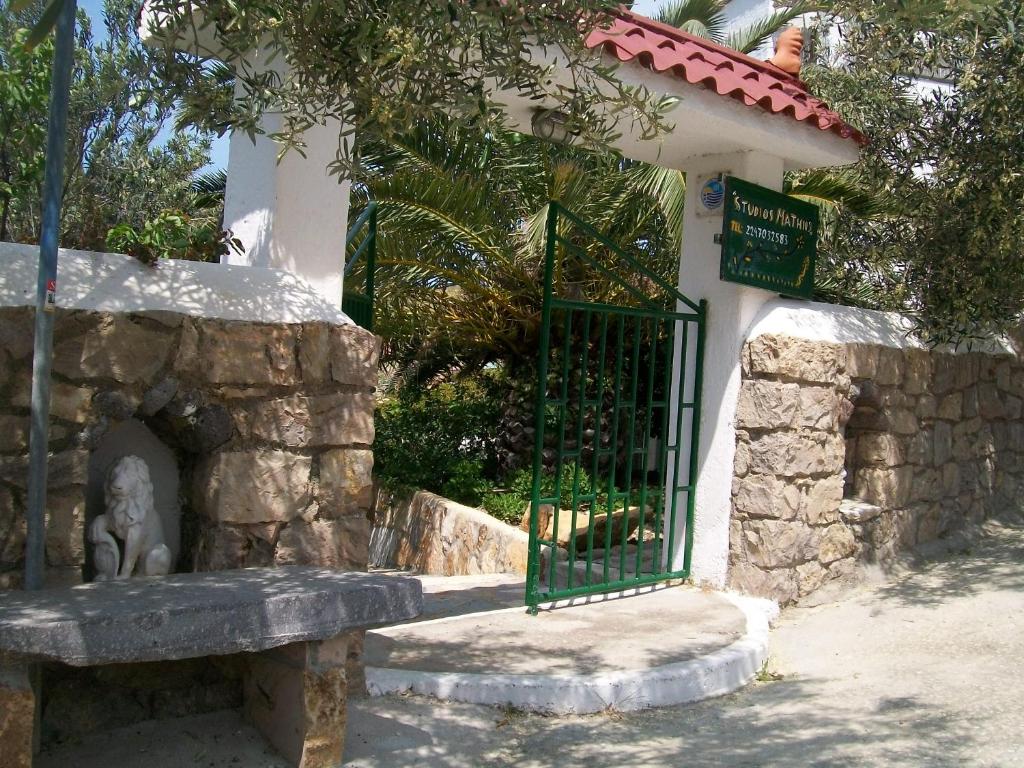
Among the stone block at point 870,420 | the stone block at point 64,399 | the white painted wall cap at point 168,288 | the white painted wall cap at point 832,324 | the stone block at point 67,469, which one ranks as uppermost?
the white painted wall cap at point 832,324

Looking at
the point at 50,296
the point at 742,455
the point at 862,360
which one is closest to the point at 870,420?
the point at 862,360

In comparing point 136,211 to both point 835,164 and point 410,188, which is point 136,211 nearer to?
point 410,188

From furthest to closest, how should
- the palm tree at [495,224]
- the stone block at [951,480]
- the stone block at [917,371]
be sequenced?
the palm tree at [495,224] < the stone block at [951,480] < the stone block at [917,371]

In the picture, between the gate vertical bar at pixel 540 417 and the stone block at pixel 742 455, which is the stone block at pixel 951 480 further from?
the gate vertical bar at pixel 540 417

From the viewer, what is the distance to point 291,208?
4.31 metres

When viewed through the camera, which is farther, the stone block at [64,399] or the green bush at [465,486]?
the green bush at [465,486]

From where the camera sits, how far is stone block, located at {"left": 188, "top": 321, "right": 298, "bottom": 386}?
3787mm

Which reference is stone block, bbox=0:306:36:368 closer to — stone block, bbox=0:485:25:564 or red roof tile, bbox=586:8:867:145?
stone block, bbox=0:485:25:564

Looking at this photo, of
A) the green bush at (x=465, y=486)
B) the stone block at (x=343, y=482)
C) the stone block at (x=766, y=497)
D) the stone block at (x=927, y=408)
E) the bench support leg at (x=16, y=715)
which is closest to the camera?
the bench support leg at (x=16, y=715)

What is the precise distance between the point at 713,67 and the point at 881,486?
2.99 metres

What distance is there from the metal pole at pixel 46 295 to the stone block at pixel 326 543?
959mm

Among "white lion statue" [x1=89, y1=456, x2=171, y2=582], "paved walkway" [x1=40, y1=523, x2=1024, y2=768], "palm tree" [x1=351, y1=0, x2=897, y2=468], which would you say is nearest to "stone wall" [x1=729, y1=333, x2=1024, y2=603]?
"paved walkway" [x1=40, y1=523, x2=1024, y2=768]

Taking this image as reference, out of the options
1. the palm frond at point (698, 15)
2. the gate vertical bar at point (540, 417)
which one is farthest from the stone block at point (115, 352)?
the palm frond at point (698, 15)

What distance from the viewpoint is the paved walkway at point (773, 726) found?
145 inches
